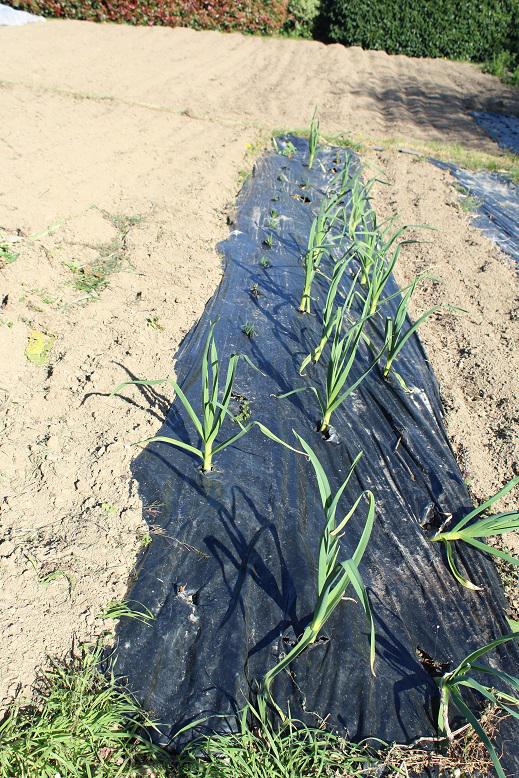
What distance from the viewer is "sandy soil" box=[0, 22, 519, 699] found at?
1972mm

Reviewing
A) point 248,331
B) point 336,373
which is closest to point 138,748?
point 336,373

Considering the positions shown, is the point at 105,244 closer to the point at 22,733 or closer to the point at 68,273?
the point at 68,273

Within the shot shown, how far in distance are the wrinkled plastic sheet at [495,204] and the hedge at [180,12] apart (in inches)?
278

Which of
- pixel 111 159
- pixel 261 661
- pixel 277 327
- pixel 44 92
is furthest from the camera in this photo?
pixel 44 92

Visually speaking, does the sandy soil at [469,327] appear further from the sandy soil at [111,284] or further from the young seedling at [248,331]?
the young seedling at [248,331]

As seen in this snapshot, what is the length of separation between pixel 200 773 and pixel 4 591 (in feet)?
2.59

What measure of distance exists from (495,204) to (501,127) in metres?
3.52

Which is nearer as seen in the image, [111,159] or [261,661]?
[261,661]

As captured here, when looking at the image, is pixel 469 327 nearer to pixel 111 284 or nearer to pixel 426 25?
pixel 111 284

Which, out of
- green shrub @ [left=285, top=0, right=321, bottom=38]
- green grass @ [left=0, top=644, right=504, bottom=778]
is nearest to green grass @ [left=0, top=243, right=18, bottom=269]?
green grass @ [left=0, top=644, right=504, bottom=778]

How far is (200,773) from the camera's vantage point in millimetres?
1468

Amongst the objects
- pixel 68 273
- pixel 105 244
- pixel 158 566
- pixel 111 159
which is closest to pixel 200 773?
pixel 158 566

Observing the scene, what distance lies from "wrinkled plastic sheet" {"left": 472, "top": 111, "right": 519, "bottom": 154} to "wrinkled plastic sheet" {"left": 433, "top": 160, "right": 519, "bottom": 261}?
1.70m

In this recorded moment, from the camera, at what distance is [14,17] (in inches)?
363
